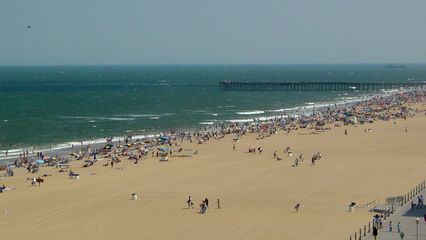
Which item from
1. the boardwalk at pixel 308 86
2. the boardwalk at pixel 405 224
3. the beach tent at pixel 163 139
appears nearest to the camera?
the boardwalk at pixel 405 224

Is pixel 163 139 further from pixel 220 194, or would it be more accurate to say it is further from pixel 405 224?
pixel 405 224

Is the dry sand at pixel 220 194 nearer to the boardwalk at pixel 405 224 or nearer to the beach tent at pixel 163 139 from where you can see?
the boardwalk at pixel 405 224

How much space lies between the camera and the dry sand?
23.6 meters

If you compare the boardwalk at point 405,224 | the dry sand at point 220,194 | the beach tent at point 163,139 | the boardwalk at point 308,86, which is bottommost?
the boardwalk at point 308,86

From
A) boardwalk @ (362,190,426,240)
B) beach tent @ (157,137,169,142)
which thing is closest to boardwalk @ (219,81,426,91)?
beach tent @ (157,137,169,142)

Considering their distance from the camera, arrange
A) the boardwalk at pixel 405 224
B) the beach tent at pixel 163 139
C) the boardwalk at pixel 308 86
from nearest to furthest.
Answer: the boardwalk at pixel 405 224
the beach tent at pixel 163 139
the boardwalk at pixel 308 86

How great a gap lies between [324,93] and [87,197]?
9059cm

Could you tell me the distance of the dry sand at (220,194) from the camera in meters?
23.6

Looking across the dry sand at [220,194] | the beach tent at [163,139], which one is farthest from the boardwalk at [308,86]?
the dry sand at [220,194]

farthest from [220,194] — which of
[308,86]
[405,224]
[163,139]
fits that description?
[308,86]

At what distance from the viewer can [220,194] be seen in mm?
29953

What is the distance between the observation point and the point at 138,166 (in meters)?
39.3

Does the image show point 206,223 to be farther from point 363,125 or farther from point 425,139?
point 363,125

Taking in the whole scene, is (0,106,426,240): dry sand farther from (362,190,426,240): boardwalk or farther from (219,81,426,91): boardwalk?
(219,81,426,91): boardwalk
